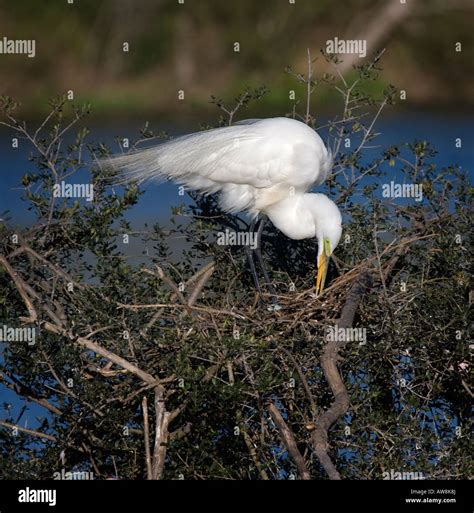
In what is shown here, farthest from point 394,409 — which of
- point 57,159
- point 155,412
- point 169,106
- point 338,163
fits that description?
point 169,106

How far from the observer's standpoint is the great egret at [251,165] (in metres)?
5.38

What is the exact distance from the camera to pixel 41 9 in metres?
8.09

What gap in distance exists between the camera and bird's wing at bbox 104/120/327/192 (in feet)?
17.7

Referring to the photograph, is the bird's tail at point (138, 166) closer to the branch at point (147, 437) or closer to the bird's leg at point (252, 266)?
the bird's leg at point (252, 266)

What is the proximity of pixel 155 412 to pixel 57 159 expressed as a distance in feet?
4.08

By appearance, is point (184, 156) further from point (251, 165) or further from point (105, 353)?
point (105, 353)

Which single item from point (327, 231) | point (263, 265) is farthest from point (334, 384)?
point (263, 265)

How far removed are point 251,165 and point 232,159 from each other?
107 millimetres

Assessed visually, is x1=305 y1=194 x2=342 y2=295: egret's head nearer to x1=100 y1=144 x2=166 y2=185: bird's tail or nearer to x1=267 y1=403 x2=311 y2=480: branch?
x1=100 y1=144 x2=166 y2=185: bird's tail

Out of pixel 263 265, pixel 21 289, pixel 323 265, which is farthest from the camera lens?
pixel 263 265

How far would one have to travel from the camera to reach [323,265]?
4926 millimetres

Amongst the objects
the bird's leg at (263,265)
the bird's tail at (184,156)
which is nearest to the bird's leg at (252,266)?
the bird's leg at (263,265)

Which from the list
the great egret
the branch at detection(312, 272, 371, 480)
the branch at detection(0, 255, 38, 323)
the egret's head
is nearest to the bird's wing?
the great egret

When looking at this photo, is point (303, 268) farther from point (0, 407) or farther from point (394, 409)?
point (0, 407)
